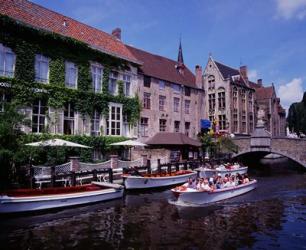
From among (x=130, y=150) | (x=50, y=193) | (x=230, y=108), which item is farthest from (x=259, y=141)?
(x=50, y=193)

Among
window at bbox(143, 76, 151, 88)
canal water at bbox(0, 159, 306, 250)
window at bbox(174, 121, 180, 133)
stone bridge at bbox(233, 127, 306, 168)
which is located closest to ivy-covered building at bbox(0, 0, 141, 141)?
window at bbox(143, 76, 151, 88)

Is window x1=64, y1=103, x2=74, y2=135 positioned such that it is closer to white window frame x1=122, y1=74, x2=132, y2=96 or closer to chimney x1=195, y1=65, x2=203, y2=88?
white window frame x1=122, y1=74, x2=132, y2=96

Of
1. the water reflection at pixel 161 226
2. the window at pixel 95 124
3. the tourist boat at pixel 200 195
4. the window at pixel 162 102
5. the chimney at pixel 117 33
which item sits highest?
the chimney at pixel 117 33

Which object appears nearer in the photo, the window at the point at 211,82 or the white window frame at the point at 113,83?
the white window frame at the point at 113,83

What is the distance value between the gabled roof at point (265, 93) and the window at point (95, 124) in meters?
41.7

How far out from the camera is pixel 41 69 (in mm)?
24969

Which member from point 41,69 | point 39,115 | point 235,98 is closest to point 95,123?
point 39,115

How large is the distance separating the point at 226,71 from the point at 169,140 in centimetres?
2520

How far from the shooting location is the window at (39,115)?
2402 centimetres

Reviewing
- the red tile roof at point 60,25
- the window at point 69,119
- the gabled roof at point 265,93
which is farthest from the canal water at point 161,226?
the gabled roof at point 265,93

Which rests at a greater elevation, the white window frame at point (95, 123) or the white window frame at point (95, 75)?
→ the white window frame at point (95, 75)

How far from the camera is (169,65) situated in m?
41.4

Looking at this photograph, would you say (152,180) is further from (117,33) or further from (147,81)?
(117,33)

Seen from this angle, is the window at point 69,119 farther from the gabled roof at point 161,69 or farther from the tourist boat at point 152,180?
the gabled roof at point 161,69
